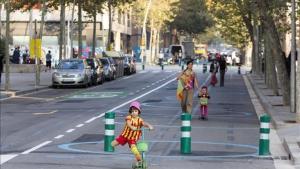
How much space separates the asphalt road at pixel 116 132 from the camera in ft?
45.0

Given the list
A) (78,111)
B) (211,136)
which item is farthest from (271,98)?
(211,136)

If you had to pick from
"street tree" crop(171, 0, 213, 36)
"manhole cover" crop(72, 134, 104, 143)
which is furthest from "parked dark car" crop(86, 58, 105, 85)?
"street tree" crop(171, 0, 213, 36)

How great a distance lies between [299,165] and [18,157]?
16.8ft

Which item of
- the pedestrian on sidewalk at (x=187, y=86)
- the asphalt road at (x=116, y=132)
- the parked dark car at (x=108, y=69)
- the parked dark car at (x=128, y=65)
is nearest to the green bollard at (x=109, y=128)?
the asphalt road at (x=116, y=132)

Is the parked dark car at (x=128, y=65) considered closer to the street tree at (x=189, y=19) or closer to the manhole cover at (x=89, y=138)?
the manhole cover at (x=89, y=138)

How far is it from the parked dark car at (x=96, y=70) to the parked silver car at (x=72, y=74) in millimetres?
1303

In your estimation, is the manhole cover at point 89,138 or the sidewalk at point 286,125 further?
the manhole cover at point 89,138

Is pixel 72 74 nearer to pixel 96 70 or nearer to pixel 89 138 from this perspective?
pixel 96 70

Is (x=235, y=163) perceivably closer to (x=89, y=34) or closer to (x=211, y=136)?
(x=211, y=136)

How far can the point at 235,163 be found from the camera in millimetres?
13672

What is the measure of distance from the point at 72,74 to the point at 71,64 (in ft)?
6.31

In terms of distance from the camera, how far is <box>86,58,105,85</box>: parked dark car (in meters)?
45.8

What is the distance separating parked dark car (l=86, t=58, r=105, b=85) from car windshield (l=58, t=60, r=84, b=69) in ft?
4.59

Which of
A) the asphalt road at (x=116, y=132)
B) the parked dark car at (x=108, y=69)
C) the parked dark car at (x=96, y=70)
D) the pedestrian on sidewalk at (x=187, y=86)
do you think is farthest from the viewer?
the parked dark car at (x=108, y=69)
